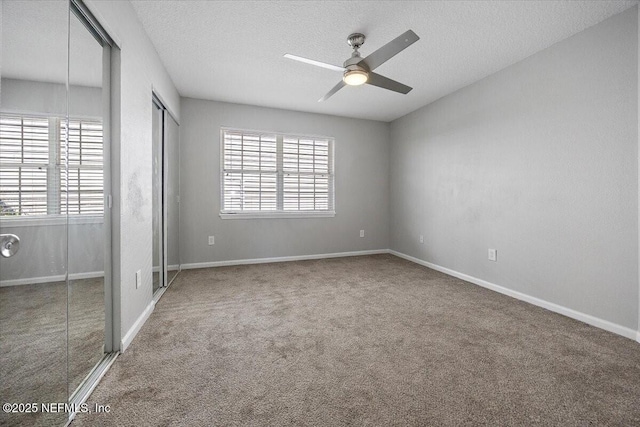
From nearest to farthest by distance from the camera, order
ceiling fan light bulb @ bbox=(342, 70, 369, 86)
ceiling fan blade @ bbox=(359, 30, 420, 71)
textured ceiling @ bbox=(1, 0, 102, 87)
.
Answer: textured ceiling @ bbox=(1, 0, 102, 87)
ceiling fan blade @ bbox=(359, 30, 420, 71)
ceiling fan light bulb @ bbox=(342, 70, 369, 86)

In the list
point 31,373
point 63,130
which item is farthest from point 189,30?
point 31,373

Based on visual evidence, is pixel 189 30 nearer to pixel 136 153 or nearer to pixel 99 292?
pixel 136 153

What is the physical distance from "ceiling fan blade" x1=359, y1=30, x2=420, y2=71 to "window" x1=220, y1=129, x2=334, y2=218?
8.30ft

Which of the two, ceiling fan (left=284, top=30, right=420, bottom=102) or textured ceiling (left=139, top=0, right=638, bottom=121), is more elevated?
textured ceiling (left=139, top=0, right=638, bottom=121)

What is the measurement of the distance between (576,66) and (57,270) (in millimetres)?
3989

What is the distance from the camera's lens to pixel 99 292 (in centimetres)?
171

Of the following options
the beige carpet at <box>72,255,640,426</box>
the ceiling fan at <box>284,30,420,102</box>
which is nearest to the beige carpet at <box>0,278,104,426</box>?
the beige carpet at <box>72,255,640,426</box>

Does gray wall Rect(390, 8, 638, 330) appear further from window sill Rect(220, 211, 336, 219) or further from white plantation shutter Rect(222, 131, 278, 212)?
white plantation shutter Rect(222, 131, 278, 212)

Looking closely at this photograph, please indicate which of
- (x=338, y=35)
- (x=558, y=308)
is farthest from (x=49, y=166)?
(x=558, y=308)

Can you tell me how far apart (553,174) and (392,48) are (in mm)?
1988

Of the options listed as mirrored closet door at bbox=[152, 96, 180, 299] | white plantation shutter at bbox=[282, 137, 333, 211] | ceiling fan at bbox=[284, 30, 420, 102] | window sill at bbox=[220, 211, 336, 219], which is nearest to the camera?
ceiling fan at bbox=[284, 30, 420, 102]

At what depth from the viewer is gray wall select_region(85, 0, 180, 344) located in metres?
1.85

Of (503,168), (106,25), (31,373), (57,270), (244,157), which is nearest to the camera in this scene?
(31,373)

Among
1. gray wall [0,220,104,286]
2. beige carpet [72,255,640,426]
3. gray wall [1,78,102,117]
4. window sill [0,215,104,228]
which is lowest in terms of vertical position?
beige carpet [72,255,640,426]
